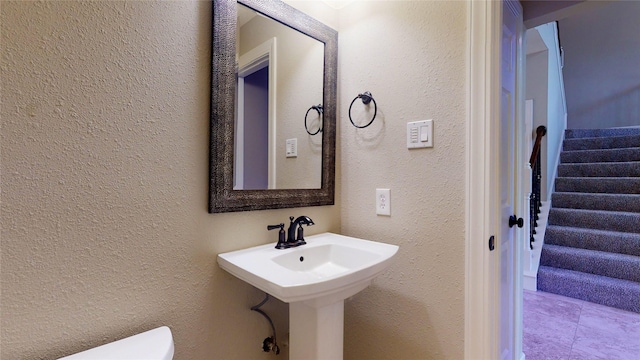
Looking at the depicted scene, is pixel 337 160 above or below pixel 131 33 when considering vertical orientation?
below

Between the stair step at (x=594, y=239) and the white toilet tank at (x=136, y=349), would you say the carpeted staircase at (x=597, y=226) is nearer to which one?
the stair step at (x=594, y=239)

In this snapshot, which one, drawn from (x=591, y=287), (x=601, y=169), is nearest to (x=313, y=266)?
(x=591, y=287)

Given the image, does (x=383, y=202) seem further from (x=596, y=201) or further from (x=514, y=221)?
(x=596, y=201)

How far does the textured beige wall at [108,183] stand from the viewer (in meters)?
0.75

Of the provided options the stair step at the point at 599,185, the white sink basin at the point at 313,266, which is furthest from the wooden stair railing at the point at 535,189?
the white sink basin at the point at 313,266

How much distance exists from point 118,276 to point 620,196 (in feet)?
14.2

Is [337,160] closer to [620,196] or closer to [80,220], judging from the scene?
[80,220]

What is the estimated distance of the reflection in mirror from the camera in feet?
3.98

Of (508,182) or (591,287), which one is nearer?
(508,182)

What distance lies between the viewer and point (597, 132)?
170 inches

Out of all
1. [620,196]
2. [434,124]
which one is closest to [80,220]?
→ [434,124]

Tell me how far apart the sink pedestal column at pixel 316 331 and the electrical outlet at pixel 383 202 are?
0.48 meters

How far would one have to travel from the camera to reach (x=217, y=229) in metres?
1.13

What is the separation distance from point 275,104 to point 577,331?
8.35ft
